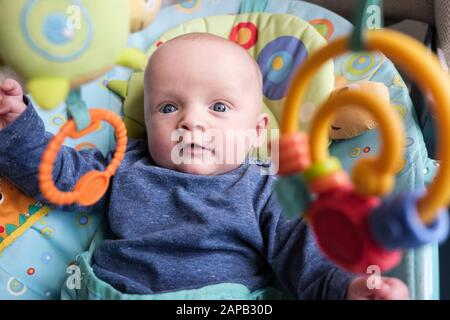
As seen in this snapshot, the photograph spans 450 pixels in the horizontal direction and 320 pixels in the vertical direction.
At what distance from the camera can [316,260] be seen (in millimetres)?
771

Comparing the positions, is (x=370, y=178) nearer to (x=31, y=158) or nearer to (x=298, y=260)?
(x=298, y=260)

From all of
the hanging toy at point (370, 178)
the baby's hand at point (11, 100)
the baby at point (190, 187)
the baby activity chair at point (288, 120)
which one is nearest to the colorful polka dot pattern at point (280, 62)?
the baby activity chair at point (288, 120)

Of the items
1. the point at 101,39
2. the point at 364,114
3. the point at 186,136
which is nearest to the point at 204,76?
the point at 186,136

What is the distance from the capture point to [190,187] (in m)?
0.87

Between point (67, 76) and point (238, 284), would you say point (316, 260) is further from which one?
point (67, 76)

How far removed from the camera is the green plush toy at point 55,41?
484 millimetres

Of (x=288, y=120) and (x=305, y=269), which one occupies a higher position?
(x=288, y=120)

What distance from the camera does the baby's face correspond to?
2.87ft

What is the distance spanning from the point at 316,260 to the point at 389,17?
2.26ft

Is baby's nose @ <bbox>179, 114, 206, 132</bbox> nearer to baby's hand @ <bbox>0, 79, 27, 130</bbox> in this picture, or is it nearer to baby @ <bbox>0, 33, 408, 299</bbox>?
baby @ <bbox>0, 33, 408, 299</bbox>

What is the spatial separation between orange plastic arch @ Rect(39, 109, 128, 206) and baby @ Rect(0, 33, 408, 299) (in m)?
0.25

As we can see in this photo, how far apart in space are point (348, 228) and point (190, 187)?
17.1 inches

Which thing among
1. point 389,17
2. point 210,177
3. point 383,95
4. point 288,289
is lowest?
point 288,289

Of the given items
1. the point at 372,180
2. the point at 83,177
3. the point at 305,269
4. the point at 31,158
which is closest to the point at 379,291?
the point at 305,269
